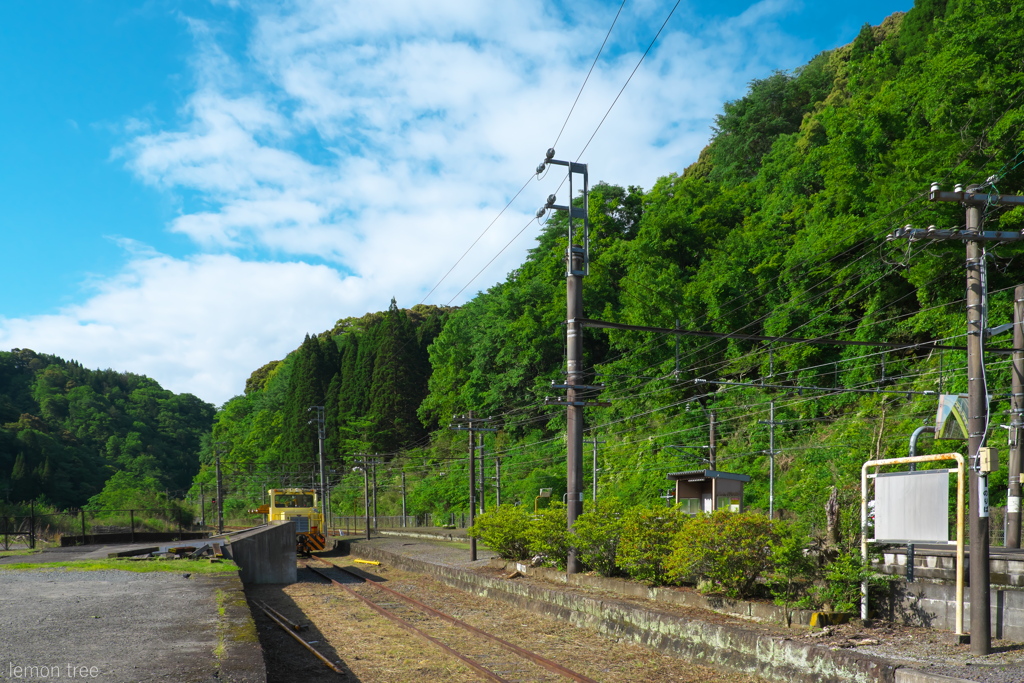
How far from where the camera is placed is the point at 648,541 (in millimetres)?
13812

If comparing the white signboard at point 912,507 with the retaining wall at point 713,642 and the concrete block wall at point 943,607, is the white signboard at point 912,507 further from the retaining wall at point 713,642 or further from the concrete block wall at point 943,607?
the retaining wall at point 713,642

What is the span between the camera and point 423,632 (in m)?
13.8

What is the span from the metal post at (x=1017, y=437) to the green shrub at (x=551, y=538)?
340 inches

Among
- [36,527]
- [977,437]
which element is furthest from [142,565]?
[36,527]

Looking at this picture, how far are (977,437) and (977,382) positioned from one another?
0.66 meters

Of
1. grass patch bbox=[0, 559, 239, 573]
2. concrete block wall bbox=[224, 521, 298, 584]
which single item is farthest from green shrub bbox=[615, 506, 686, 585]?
concrete block wall bbox=[224, 521, 298, 584]

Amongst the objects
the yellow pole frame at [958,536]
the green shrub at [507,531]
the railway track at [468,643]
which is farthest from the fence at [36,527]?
the yellow pole frame at [958,536]

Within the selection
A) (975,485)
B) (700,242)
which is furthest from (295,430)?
(975,485)

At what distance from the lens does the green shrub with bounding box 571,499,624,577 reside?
1538 cm

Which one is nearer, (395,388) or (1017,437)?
(1017,437)

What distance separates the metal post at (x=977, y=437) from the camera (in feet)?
27.9

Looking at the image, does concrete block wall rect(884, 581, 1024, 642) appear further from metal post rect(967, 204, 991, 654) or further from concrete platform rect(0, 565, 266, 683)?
concrete platform rect(0, 565, 266, 683)

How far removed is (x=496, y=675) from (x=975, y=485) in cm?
636

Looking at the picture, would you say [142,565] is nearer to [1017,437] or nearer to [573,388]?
[573,388]
